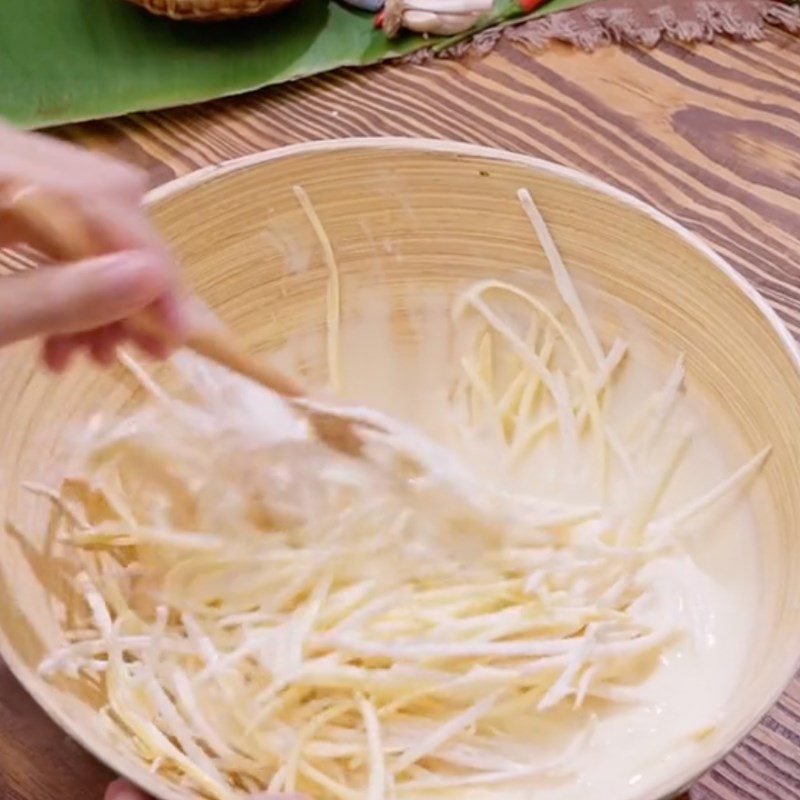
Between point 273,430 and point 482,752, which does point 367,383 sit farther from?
point 482,752

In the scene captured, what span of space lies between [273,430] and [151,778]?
248 millimetres

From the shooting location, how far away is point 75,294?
0.51 metres

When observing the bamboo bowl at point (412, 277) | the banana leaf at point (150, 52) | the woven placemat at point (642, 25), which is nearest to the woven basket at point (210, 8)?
the banana leaf at point (150, 52)

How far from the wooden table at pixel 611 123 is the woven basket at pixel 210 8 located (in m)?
0.08

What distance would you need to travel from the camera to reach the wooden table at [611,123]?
3.39 feet

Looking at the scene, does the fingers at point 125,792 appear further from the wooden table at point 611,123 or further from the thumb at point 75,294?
the wooden table at point 611,123

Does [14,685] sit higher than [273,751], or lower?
lower

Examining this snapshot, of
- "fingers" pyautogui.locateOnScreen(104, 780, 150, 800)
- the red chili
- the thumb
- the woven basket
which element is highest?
the red chili

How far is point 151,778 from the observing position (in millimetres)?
582

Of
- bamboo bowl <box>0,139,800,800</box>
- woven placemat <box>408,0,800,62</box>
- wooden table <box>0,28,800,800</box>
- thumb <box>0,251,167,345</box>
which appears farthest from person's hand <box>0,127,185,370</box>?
woven placemat <box>408,0,800,62</box>

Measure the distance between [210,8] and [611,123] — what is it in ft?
1.26

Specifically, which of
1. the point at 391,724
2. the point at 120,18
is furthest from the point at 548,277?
the point at 120,18

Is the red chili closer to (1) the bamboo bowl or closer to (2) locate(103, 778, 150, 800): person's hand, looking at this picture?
(1) the bamboo bowl

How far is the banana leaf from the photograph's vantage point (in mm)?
1069
